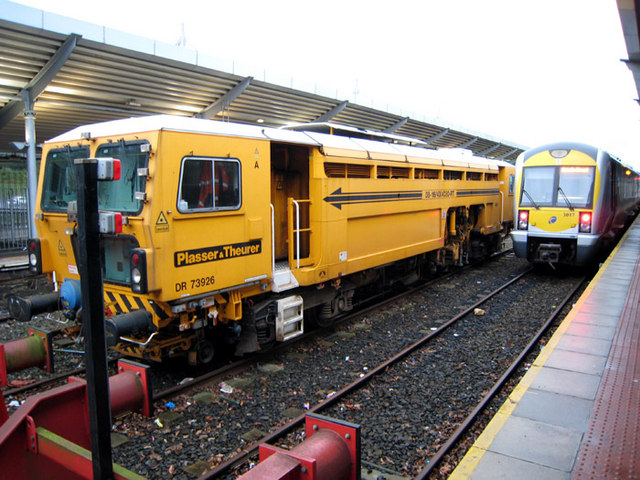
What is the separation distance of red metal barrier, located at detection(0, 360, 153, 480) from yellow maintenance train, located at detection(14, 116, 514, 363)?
1.37 meters

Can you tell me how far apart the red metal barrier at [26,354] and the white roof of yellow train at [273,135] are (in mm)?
2390

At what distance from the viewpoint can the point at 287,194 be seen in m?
7.90

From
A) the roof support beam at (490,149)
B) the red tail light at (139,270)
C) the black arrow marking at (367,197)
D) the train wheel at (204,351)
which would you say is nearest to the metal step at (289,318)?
the train wheel at (204,351)

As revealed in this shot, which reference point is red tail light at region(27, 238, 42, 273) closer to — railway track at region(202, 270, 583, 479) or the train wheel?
the train wheel

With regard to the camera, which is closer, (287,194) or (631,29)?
(631,29)

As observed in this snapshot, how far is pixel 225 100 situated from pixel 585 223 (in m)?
10.0

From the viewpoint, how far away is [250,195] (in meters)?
6.19

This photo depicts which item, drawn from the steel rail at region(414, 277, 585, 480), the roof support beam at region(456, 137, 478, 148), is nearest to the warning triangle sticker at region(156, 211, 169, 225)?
the steel rail at region(414, 277, 585, 480)

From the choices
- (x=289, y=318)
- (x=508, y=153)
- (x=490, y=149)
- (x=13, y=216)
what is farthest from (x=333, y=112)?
(x=508, y=153)

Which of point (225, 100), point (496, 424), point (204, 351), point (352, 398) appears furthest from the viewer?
point (225, 100)

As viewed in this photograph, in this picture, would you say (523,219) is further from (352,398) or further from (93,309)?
(93,309)

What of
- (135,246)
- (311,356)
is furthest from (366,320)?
(135,246)

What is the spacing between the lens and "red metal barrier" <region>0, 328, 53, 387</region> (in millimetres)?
4332

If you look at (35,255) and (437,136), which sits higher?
(437,136)
